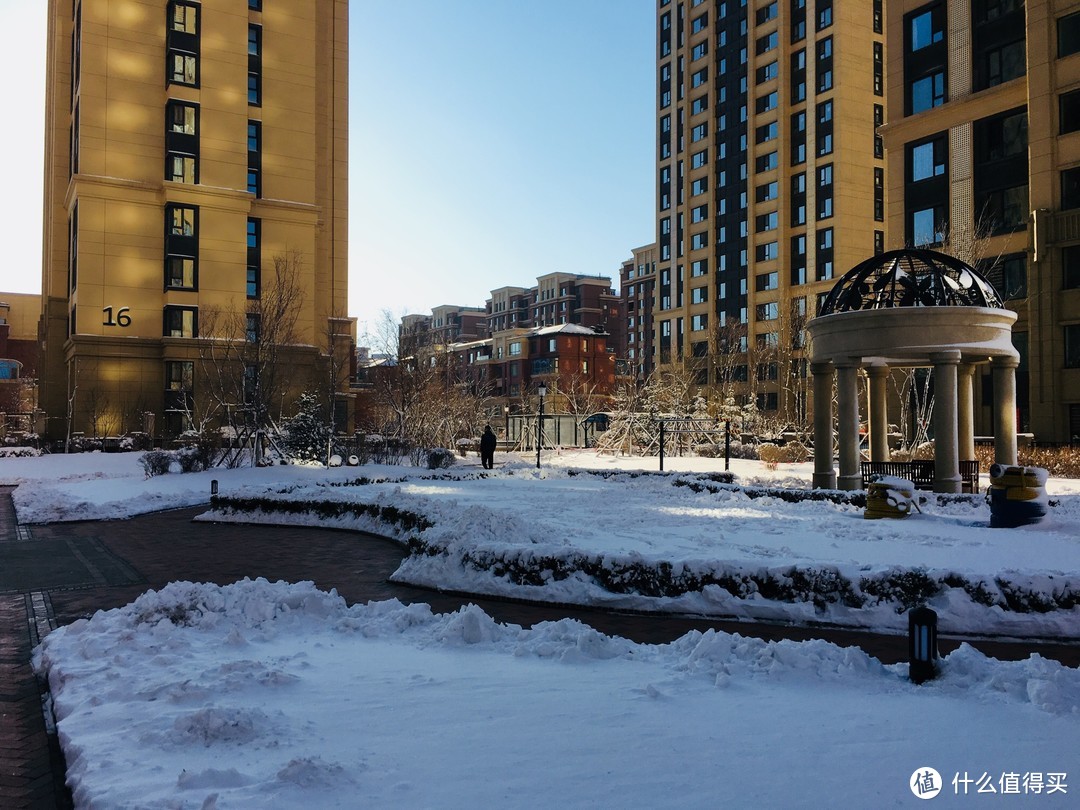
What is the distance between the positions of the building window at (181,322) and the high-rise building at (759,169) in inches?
1455

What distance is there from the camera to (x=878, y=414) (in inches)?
789

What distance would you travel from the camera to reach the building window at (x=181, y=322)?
50.0 metres

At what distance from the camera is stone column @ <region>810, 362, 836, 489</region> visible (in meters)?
18.2

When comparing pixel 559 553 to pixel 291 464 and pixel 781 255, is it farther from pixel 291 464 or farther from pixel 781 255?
pixel 781 255

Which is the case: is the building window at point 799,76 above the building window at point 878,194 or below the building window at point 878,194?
above

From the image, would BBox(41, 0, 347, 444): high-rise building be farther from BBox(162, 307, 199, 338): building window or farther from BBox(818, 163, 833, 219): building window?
BBox(818, 163, 833, 219): building window

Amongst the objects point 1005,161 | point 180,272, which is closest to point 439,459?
point 1005,161

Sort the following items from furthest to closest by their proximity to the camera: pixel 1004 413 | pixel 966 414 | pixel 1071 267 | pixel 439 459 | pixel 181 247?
pixel 181 247 → pixel 1071 267 → pixel 439 459 → pixel 966 414 → pixel 1004 413

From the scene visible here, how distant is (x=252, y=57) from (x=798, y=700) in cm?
5974

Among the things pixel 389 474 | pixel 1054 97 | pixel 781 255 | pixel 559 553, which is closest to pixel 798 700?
pixel 559 553

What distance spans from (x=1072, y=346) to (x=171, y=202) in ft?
161

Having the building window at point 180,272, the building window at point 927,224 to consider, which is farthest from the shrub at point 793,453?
the building window at point 180,272

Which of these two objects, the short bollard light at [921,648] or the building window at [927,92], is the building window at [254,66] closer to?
the building window at [927,92]

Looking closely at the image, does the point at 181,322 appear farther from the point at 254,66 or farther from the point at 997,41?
the point at 997,41
